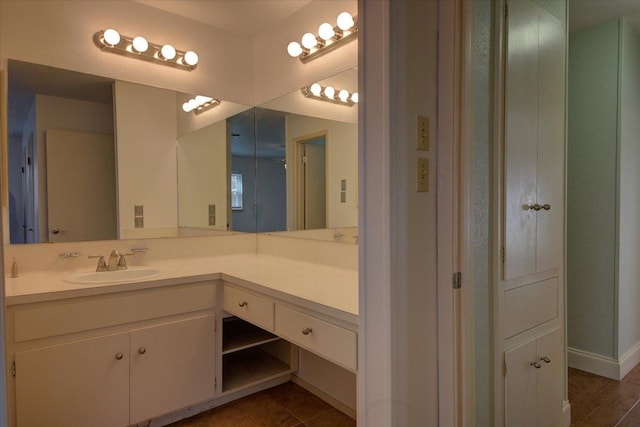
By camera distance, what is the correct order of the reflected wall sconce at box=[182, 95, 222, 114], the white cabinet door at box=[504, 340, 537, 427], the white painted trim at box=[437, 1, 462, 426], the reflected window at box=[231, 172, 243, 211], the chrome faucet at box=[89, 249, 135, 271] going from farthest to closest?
the reflected window at box=[231, 172, 243, 211], the reflected wall sconce at box=[182, 95, 222, 114], the chrome faucet at box=[89, 249, 135, 271], the white cabinet door at box=[504, 340, 537, 427], the white painted trim at box=[437, 1, 462, 426]

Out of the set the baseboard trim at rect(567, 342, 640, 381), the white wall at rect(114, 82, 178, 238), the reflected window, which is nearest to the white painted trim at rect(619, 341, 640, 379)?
the baseboard trim at rect(567, 342, 640, 381)

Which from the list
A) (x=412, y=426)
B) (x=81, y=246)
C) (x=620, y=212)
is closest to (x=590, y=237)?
(x=620, y=212)

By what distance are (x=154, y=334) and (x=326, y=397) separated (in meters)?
1.03

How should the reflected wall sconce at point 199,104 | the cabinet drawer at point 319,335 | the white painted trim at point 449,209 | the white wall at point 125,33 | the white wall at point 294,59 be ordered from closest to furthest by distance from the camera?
the white painted trim at point 449,209, the cabinet drawer at point 319,335, the white wall at point 125,33, the white wall at point 294,59, the reflected wall sconce at point 199,104

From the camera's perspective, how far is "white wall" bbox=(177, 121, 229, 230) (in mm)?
2543

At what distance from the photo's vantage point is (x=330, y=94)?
88.4 inches

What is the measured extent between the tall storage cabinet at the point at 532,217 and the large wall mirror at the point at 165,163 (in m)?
0.82

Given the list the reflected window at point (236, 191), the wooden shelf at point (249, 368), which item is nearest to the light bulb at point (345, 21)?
the reflected window at point (236, 191)

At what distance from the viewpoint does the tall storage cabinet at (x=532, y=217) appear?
1.43 metres

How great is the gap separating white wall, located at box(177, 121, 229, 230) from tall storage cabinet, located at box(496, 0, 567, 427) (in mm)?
1892

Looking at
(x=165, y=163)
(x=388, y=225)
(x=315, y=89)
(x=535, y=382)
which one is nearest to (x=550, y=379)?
(x=535, y=382)

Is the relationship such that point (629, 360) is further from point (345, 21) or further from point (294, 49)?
point (294, 49)

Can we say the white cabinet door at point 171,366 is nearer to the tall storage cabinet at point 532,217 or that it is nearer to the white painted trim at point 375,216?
the white painted trim at point 375,216

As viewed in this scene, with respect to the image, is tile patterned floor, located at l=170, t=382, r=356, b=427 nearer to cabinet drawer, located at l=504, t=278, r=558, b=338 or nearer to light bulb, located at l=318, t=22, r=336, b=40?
cabinet drawer, located at l=504, t=278, r=558, b=338
